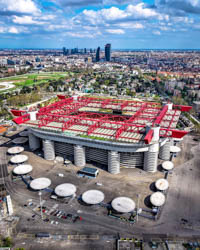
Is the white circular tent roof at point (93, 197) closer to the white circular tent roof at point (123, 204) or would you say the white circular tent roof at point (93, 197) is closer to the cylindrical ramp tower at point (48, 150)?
the white circular tent roof at point (123, 204)

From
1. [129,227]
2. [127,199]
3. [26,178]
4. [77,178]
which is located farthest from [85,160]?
[129,227]

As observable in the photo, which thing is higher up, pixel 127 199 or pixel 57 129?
pixel 57 129

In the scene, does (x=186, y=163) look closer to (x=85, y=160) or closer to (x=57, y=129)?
(x=85, y=160)

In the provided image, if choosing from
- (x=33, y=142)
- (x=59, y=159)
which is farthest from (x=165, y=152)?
(x=33, y=142)

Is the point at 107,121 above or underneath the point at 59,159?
above

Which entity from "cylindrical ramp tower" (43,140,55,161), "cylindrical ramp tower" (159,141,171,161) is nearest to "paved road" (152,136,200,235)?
"cylindrical ramp tower" (159,141,171,161)

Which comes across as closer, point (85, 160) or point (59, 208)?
point (59, 208)

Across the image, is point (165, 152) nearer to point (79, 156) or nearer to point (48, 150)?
point (79, 156)
